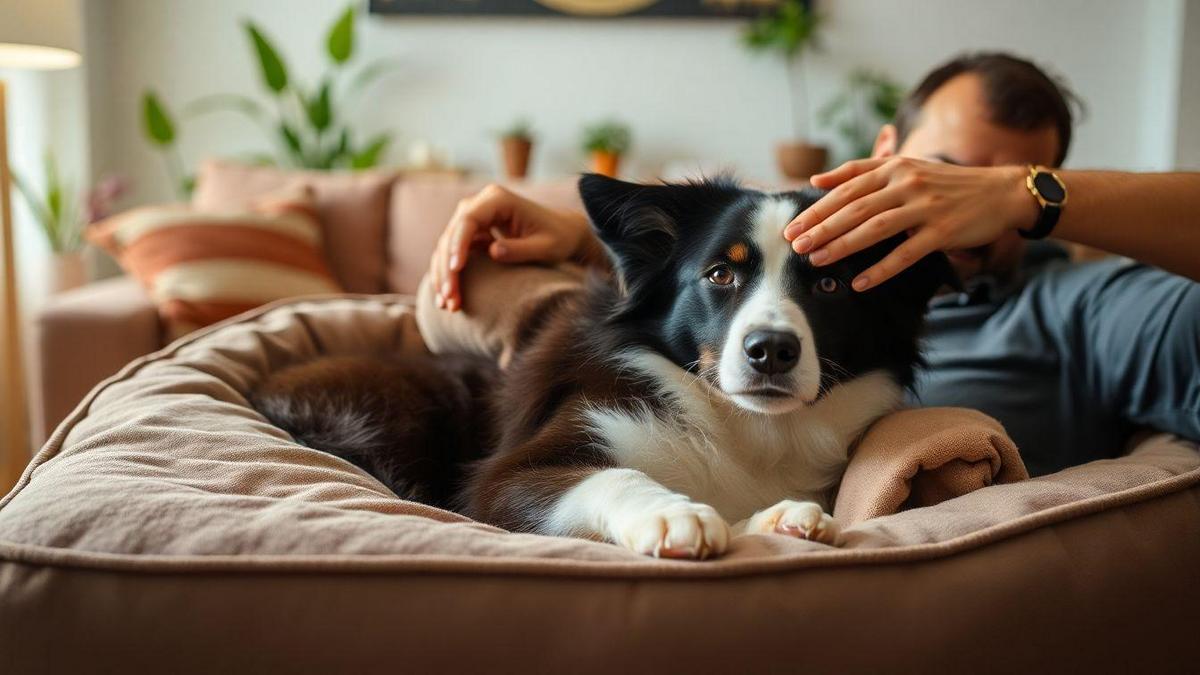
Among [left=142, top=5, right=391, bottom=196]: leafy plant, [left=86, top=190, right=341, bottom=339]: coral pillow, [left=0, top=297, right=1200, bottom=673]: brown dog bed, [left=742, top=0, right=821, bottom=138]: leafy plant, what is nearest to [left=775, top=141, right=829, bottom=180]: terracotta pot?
[left=742, top=0, right=821, bottom=138]: leafy plant

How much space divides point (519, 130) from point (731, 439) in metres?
3.88

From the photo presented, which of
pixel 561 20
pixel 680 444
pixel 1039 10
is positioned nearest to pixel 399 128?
pixel 561 20

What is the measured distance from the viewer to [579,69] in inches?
212

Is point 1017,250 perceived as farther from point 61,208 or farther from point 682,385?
point 61,208

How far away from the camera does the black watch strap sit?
152 centimetres

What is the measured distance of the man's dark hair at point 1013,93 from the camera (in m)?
2.13

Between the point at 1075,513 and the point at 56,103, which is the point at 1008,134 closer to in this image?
the point at 1075,513

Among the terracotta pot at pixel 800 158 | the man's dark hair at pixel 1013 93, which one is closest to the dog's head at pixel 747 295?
A: the man's dark hair at pixel 1013 93

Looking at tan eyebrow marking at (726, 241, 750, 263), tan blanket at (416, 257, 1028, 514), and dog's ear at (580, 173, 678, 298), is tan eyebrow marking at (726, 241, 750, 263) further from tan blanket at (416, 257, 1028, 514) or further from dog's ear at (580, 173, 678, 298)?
tan blanket at (416, 257, 1028, 514)

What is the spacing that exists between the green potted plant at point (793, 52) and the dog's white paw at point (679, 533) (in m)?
4.08

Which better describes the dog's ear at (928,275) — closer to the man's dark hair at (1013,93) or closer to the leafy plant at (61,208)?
the man's dark hair at (1013,93)

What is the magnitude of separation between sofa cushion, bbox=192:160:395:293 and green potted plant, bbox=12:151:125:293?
26.9 inches

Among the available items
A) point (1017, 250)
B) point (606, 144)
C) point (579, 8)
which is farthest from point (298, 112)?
point (1017, 250)

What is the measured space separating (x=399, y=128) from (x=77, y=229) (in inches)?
68.9
